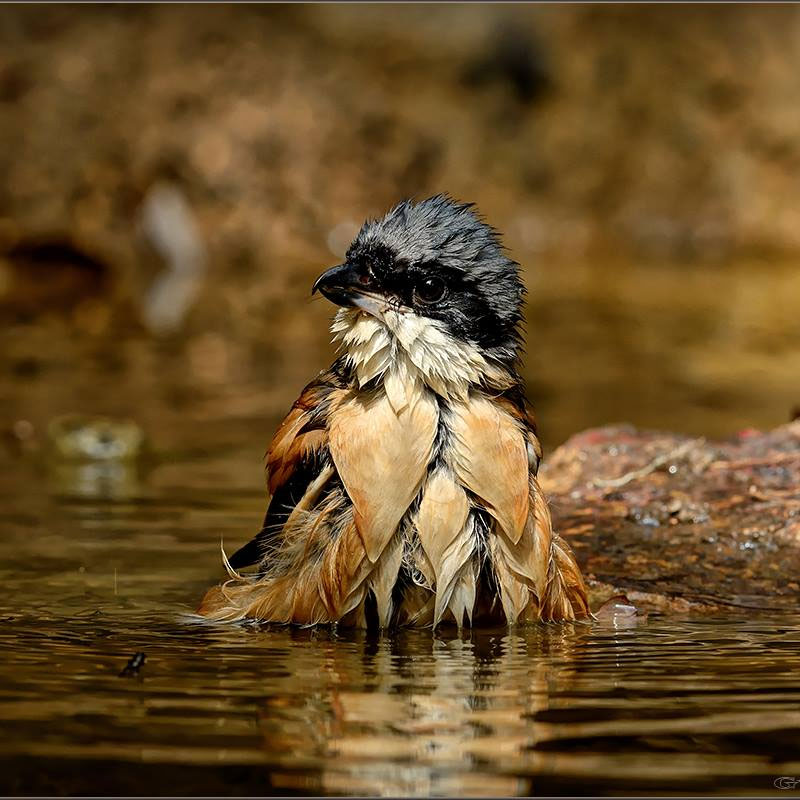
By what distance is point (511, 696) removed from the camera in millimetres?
4730

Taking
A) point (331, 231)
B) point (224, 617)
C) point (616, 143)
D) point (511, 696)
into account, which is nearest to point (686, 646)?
point (511, 696)

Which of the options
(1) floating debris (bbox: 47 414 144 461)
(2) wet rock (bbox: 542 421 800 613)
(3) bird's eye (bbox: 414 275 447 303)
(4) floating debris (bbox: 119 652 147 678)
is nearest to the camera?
(4) floating debris (bbox: 119 652 147 678)

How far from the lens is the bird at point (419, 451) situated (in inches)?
207

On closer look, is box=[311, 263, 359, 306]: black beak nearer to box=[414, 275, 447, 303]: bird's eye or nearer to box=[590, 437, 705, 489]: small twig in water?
box=[414, 275, 447, 303]: bird's eye

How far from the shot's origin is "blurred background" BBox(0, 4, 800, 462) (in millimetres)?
20391

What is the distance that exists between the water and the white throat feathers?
78 cm

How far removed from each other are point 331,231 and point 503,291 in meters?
18.5

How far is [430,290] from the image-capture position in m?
5.40

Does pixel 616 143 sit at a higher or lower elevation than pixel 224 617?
higher

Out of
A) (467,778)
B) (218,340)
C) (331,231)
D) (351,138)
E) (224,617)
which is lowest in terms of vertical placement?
(467,778)

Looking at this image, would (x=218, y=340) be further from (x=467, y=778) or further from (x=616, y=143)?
(x=616, y=143)

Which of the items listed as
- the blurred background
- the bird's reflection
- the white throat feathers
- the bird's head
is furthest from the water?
the blurred background

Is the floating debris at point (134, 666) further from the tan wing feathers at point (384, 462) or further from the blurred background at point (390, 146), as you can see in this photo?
the blurred background at point (390, 146)

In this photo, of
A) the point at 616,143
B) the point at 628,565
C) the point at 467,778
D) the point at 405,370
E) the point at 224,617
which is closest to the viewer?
the point at 467,778
